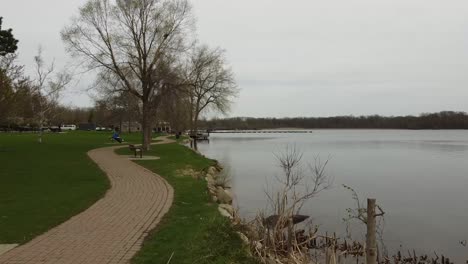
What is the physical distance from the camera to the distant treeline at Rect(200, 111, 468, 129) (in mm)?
142625

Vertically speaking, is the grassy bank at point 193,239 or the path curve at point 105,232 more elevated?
the path curve at point 105,232

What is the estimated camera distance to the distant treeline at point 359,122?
143 meters

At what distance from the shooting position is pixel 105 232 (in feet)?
25.8

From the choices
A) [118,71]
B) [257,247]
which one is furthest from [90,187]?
[118,71]

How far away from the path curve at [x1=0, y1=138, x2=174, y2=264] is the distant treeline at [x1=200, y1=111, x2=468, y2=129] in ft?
339

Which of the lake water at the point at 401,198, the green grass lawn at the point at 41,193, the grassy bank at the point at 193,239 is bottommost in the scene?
the lake water at the point at 401,198

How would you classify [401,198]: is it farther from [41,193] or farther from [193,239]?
[41,193]

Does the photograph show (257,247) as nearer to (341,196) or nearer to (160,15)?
(341,196)

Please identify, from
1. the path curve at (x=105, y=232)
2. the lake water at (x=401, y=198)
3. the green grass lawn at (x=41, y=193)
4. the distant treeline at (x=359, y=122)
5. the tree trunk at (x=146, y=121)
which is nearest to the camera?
the path curve at (x=105, y=232)

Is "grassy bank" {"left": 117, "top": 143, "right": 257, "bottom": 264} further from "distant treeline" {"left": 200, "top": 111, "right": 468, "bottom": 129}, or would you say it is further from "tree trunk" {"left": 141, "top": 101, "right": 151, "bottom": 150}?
"distant treeline" {"left": 200, "top": 111, "right": 468, "bottom": 129}

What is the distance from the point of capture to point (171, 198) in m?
11.7

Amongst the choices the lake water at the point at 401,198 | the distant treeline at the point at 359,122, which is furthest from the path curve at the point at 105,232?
the distant treeline at the point at 359,122

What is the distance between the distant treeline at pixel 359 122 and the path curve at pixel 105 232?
103m

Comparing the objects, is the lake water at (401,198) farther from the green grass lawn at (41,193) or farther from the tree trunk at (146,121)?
the tree trunk at (146,121)
